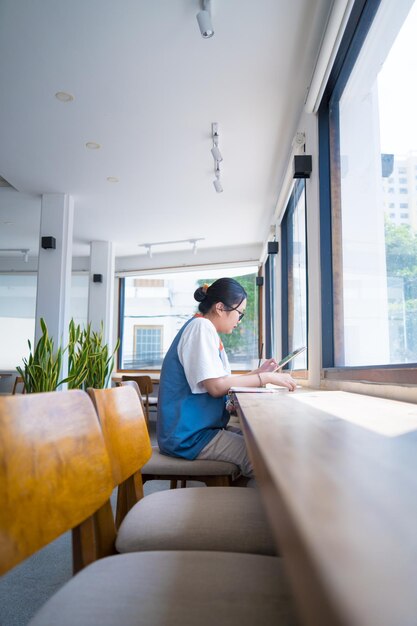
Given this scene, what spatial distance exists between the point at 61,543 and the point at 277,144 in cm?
347

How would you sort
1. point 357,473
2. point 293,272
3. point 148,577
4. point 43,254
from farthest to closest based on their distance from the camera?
point 43,254, point 293,272, point 148,577, point 357,473

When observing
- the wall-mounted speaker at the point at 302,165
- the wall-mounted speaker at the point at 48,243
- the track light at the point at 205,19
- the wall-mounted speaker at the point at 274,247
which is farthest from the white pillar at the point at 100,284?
the track light at the point at 205,19

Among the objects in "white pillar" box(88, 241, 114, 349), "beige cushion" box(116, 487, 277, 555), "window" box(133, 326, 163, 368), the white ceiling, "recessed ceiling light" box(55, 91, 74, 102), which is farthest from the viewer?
"window" box(133, 326, 163, 368)

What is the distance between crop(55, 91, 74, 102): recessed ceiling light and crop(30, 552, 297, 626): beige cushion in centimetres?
327

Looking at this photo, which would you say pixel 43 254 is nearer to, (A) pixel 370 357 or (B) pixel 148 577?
(A) pixel 370 357

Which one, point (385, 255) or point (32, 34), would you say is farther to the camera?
point (32, 34)

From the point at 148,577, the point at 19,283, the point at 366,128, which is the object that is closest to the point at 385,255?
the point at 366,128

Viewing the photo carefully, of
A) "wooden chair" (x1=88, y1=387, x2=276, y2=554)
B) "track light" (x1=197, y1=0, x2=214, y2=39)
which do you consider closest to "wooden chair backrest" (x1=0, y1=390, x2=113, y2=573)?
"wooden chair" (x1=88, y1=387, x2=276, y2=554)

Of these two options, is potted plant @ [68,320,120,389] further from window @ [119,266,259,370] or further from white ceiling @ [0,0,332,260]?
window @ [119,266,259,370]

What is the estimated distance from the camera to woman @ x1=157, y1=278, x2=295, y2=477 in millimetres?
1612

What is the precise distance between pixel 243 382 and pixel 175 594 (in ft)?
4.02

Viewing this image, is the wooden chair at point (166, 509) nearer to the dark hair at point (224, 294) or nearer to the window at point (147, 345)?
the dark hair at point (224, 294)

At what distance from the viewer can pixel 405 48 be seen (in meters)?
1.63

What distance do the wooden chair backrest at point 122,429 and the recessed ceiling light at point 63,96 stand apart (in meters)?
2.76
